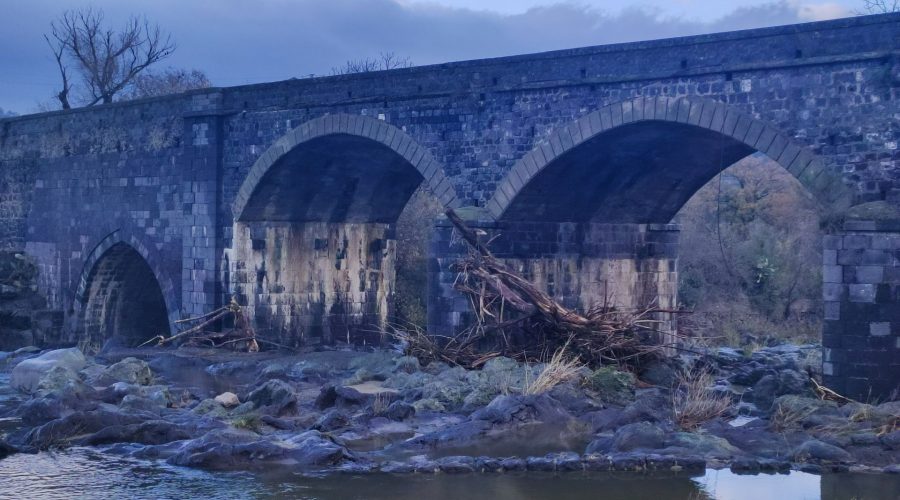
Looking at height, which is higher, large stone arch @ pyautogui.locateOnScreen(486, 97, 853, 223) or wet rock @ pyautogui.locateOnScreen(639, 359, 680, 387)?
large stone arch @ pyautogui.locateOnScreen(486, 97, 853, 223)

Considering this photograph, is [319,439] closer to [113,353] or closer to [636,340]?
[636,340]

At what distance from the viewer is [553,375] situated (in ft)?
53.2

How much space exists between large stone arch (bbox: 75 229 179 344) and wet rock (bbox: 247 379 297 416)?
36.6 feet

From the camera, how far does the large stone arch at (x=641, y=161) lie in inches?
618

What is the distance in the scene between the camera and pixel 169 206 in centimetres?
2514

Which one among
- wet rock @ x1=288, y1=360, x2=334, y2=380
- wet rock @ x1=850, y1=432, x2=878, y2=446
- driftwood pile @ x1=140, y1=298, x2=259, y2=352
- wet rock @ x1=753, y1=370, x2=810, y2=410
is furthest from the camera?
driftwood pile @ x1=140, y1=298, x2=259, y2=352

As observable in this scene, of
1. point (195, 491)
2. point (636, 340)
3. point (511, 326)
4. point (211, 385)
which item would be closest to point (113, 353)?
point (211, 385)

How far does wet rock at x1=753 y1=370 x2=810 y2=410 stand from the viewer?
1614 cm

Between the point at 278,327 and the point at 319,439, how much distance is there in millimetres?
11374

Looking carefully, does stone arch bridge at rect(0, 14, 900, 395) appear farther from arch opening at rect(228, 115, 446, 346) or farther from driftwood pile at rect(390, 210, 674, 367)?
driftwood pile at rect(390, 210, 674, 367)

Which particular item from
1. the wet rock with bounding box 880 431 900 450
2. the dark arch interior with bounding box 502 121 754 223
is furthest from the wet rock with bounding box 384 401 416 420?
the wet rock with bounding box 880 431 900 450

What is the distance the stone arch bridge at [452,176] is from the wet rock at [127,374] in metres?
4.73

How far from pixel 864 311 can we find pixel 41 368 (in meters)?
13.2

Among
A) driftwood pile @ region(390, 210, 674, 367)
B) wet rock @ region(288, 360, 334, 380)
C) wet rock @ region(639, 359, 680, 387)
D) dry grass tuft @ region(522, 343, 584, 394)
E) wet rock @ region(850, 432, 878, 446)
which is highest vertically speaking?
driftwood pile @ region(390, 210, 674, 367)
